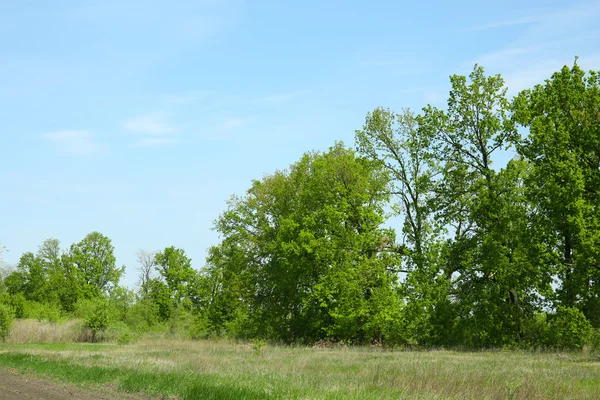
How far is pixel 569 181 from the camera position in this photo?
115ft

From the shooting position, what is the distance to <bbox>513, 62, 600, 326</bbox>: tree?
3438 centimetres

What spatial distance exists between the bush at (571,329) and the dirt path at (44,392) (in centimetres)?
2596

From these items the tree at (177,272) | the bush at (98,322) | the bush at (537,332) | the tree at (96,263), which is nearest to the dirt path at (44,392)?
the bush at (537,332)

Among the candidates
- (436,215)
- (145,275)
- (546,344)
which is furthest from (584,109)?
(145,275)

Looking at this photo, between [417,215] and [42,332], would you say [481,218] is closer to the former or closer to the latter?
[417,215]

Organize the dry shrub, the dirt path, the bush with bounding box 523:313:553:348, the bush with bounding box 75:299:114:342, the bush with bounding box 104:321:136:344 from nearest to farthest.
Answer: the dirt path
the bush with bounding box 523:313:553:348
the dry shrub
the bush with bounding box 104:321:136:344
the bush with bounding box 75:299:114:342

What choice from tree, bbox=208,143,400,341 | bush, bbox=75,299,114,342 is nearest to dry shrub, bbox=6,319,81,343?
bush, bbox=75,299,114,342

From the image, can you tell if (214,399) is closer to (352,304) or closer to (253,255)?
(352,304)

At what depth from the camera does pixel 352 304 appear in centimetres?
4541

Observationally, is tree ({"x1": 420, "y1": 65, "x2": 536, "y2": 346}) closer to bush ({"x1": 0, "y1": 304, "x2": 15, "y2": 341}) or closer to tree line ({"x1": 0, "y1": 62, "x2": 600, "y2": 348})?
tree line ({"x1": 0, "y1": 62, "x2": 600, "y2": 348})

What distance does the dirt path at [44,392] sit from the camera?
1452 cm

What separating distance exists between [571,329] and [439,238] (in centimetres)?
1076

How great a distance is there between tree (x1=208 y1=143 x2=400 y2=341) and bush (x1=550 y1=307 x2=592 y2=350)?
38.7 ft

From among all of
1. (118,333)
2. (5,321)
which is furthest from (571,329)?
(5,321)
